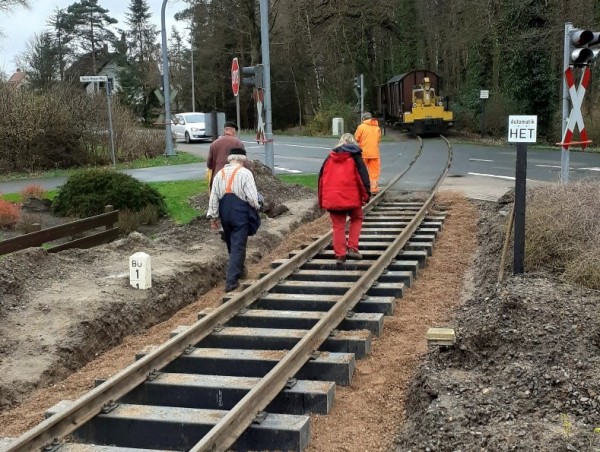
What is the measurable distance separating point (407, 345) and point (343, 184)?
10.2ft

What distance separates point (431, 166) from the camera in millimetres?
22156

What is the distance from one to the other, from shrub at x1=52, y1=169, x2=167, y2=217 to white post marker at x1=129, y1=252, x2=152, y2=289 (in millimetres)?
5782

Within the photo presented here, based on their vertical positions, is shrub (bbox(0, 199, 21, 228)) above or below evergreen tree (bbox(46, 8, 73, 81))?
below

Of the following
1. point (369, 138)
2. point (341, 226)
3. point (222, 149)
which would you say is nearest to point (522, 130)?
point (341, 226)

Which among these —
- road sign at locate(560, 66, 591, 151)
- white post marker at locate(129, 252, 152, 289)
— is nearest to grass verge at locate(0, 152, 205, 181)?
white post marker at locate(129, 252, 152, 289)

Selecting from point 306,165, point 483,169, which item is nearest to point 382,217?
point 483,169

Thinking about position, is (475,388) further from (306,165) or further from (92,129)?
(92,129)

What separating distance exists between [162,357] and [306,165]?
62.3 ft

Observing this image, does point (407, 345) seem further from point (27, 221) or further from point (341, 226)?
point (27, 221)

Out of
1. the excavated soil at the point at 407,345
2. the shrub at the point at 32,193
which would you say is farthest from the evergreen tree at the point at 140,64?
the excavated soil at the point at 407,345

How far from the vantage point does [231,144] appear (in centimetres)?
1071

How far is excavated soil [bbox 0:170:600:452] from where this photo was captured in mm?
4926

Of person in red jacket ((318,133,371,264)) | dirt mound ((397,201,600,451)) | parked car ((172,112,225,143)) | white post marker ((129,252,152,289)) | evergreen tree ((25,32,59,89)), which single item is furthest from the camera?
evergreen tree ((25,32,59,89))

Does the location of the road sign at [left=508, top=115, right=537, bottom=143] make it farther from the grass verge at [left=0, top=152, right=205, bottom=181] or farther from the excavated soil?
the grass verge at [left=0, top=152, right=205, bottom=181]
